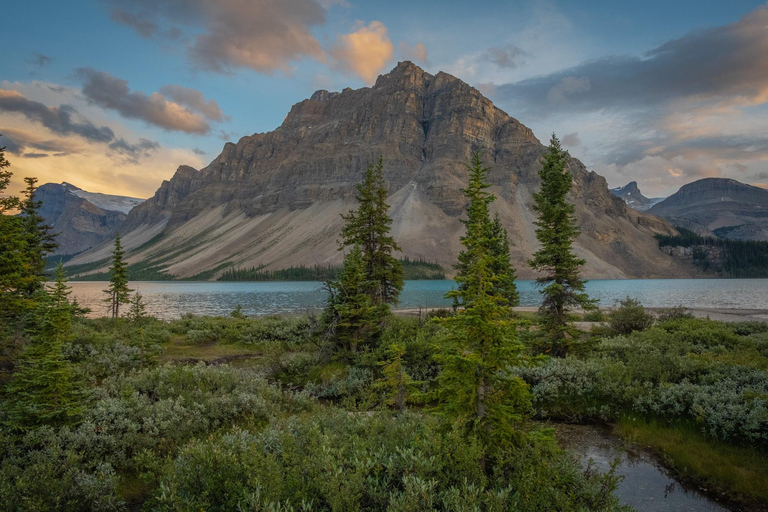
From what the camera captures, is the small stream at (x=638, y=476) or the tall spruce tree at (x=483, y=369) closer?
the tall spruce tree at (x=483, y=369)

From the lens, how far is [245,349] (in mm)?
23625

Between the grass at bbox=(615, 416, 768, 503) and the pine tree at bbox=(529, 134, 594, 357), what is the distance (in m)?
8.16

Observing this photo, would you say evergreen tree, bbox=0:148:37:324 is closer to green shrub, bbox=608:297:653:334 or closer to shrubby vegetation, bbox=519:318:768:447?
shrubby vegetation, bbox=519:318:768:447

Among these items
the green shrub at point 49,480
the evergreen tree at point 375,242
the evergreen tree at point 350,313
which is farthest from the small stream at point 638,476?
the evergreen tree at point 375,242

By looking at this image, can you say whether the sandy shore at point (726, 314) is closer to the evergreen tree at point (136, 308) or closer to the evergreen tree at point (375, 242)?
the evergreen tree at point (375, 242)

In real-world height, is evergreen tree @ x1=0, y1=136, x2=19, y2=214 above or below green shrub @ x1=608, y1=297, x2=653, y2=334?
above

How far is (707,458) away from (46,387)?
1474 cm

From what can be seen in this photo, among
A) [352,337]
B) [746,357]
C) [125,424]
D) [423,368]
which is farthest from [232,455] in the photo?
[746,357]

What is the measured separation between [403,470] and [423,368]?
1078 cm

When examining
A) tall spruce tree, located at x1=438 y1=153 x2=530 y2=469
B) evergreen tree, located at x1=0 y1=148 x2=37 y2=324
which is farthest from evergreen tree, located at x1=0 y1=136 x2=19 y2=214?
tall spruce tree, located at x1=438 y1=153 x2=530 y2=469

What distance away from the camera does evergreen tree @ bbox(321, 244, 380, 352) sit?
1767 centimetres

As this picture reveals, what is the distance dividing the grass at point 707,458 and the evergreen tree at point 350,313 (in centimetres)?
1068

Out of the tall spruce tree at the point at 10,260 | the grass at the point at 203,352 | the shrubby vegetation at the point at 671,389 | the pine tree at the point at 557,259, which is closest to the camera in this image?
the shrubby vegetation at the point at 671,389

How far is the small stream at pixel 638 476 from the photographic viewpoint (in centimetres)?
751
